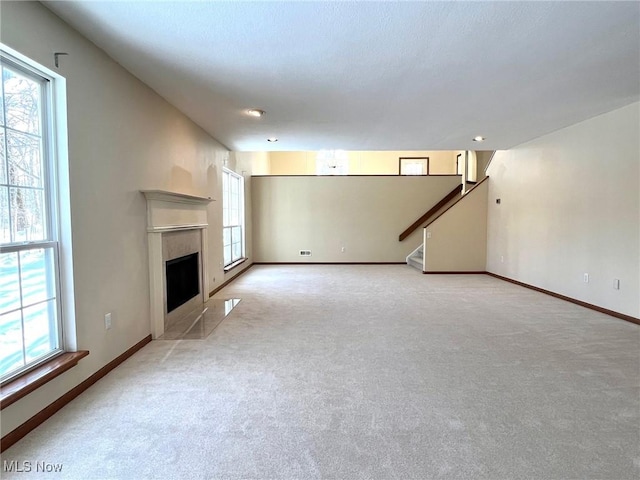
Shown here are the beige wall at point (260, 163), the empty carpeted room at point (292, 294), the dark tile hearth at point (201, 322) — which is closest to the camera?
the empty carpeted room at point (292, 294)

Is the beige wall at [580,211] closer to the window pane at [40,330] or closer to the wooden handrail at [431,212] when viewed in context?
the wooden handrail at [431,212]

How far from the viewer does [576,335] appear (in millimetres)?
3383

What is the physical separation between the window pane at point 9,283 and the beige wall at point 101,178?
344mm

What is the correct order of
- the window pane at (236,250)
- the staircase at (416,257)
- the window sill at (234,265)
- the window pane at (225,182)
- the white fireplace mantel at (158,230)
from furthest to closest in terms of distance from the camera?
the staircase at (416,257) → the window pane at (236,250) → the window pane at (225,182) → the window sill at (234,265) → the white fireplace mantel at (158,230)

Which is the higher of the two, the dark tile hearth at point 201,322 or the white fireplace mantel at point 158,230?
the white fireplace mantel at point 158,230

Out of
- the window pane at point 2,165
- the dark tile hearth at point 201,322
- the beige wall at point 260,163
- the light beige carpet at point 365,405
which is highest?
the beige wall at point 260,163

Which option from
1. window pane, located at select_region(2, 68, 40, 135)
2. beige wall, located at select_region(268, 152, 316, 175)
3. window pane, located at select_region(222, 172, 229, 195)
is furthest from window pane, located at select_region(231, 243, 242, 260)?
window pane, located at select_region(2, 68, 40, 135)

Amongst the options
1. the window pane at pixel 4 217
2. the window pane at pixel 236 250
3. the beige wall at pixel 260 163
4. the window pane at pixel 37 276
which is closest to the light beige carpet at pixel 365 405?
the window pane at pixel 37 276

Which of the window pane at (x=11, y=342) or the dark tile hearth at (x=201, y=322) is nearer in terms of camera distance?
the window pane at (x=11, y=342)

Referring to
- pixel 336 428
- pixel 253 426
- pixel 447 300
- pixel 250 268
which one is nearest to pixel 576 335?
pixel 447 300

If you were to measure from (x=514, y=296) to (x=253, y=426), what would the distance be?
4.60 m

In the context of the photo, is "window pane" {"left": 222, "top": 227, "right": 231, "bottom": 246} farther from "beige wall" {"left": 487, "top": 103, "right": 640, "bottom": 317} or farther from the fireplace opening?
"beige wall" {"left": 487, "top": 103, "right": 640, "bottom": 317}

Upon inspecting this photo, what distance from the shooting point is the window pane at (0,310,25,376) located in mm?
1852

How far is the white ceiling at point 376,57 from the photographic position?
207cm
